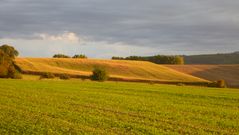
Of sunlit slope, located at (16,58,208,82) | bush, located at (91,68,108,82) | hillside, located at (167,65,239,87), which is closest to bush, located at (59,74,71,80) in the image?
bush, located at (91,68,108,82)

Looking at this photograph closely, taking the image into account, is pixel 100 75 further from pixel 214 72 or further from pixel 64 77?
pixel 214 72

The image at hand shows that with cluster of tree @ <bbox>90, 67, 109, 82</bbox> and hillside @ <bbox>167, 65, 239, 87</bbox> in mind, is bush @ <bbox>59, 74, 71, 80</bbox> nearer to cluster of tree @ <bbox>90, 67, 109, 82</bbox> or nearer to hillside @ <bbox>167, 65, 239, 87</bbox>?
cluster of tree @ <bbox>90, 67, 109, 82</bbox>

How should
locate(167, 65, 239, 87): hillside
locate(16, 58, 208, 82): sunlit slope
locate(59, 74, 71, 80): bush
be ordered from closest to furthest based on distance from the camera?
locate(59, 74, 71, 80): bush < locate(16, 58, 208, 82): sunlit slope < locate(167, 65, 239, 87): hillside

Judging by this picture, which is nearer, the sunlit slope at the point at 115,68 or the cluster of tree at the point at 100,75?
the cluster of tree at the point at 100,75

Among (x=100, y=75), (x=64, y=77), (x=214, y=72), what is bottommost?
(x=214, y=72)

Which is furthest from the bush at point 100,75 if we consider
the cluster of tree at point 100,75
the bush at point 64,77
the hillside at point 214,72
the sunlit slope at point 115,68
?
the hillside at point 214,72

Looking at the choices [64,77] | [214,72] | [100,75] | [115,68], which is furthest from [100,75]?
[214,72]

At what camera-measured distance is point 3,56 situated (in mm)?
85812

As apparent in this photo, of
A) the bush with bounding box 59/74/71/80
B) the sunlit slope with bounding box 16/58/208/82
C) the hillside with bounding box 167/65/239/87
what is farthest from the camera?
the hillside with bounding box 167/65/239/87

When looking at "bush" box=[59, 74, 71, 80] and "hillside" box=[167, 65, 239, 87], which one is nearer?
"bush" box=[59, 74, 71, 80]

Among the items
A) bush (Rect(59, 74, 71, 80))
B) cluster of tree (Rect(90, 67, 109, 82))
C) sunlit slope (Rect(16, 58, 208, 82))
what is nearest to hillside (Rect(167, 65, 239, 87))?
sunlit slope (Rect(16, 58, 208, 82))

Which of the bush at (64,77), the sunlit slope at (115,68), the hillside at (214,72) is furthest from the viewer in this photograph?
the hillside at (214,72)

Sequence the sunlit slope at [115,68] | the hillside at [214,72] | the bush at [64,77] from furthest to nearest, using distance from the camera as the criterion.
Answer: the hillside at [214,72] < the sunlit slope at [115,68] < the bush at [64,77]

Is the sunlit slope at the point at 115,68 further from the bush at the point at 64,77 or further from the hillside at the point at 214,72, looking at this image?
the bush at the point at 64,77
